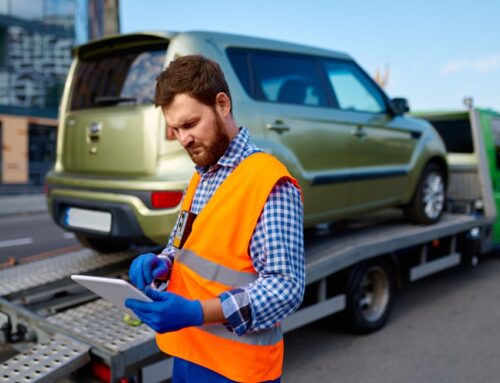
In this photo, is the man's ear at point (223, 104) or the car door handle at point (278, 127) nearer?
the man's ear at point (223, 104)

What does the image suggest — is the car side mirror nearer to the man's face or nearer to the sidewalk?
the man's face

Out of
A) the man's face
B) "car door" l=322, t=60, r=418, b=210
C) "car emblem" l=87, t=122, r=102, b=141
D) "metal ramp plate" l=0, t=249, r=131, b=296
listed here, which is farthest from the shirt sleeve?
"car door" l=322, t=60, r=418, b=210

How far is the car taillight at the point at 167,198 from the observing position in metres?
3.20

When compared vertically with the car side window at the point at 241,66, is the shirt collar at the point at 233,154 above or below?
below

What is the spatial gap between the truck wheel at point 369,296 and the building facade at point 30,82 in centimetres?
1503

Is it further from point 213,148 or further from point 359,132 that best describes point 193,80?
point 359,132

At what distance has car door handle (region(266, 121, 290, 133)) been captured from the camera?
11.8ft

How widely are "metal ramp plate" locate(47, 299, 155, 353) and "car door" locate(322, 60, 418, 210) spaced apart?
2351mm

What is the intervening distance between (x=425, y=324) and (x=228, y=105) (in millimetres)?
3638

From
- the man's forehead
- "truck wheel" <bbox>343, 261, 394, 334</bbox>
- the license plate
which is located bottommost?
"truck wheel" <bbox>343, 261, 394, 334</bbox>

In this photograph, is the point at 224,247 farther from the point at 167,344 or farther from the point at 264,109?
the point at 264,109

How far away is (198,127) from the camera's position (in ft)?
4.48

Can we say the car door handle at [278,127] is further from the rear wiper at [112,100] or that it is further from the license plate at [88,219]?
the license plate at [88,219]

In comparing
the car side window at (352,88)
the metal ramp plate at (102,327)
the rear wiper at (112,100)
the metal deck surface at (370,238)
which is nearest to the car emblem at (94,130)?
the rear wiper at (112,100)
